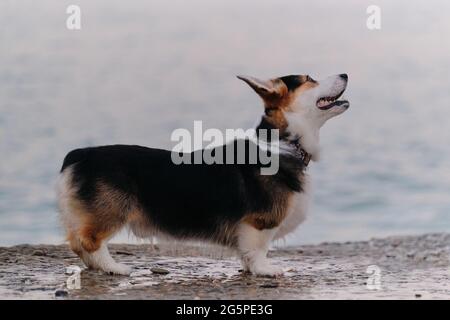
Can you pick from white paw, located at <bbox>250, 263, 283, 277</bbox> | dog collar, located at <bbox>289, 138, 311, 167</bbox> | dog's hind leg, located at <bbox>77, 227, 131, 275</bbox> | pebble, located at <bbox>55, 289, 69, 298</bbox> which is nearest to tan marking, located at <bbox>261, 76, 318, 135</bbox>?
dog collar, located at <bbox>289, 138, 311, 167</bbox>

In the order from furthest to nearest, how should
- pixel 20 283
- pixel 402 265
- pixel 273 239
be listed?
1. pixel 402 265
2. pixel 273 239
3. pixel 20 283

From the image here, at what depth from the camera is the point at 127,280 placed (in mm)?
4695

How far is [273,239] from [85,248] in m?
1.23

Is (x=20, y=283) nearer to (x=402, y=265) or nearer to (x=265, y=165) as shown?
(x=265, y=165)

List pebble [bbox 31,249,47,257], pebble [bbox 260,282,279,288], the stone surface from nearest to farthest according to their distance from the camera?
1. the stone surface
2. pebble [bbox 260,282,279,288]
3. pebble [bbox 31,249,47,257]

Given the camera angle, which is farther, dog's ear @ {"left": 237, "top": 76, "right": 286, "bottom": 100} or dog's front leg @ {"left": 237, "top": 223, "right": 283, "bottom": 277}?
dog's front leg @ {"left": 237, "top": 223, "right": 283, "bottom": 277}

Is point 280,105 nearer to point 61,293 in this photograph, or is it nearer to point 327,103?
point 327,103

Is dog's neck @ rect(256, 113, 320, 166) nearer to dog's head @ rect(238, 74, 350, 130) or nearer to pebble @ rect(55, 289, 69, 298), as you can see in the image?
dog's head @ rect(238, 74, 350, 130)

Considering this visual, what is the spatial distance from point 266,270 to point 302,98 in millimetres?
1136

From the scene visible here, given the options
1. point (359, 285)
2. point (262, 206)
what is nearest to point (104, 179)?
point (262, 206)

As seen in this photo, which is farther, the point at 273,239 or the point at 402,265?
the point at 402,265

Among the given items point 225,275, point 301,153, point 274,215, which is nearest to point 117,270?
point 225,275

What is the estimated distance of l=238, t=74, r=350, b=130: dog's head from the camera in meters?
4.87

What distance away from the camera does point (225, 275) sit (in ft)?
16.4
